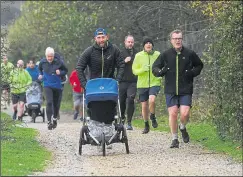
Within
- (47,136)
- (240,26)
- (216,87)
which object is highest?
(240,26)

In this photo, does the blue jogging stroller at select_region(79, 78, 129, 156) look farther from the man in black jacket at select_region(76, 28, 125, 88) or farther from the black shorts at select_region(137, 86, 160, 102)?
the black shorts at select_region(137, 86, 160, 102)

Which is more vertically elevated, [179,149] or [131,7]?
[131,7]

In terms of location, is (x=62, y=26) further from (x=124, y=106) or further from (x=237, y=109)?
(x=237, y=109)

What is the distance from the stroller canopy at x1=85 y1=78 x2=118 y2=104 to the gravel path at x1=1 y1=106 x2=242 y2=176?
37.6 inches

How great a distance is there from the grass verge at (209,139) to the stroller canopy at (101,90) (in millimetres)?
2112

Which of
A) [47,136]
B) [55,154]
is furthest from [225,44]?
[47,136]

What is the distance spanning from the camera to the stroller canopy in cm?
1367

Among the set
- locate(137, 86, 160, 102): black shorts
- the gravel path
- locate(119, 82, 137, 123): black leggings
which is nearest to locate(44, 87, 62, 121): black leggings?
locate(119, 82, 137, 123): black leggings

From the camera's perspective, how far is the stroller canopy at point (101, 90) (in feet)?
44.9

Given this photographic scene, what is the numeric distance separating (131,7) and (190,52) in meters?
14.3

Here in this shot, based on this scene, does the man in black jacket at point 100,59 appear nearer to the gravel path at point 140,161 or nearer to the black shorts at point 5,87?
the gravel path at point 140,161

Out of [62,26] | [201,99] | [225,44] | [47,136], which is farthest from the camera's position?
[62,26]

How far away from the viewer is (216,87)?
15.6 meters

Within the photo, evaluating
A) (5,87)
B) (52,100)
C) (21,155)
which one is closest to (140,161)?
(21,155)
